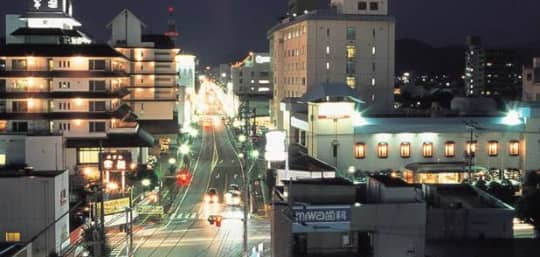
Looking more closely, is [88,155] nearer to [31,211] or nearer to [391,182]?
[31,211]

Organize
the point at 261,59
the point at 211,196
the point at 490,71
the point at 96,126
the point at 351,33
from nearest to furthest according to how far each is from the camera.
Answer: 1. the point at 211,196
2. the point at 96,126
3. the point at 351,33
4. the point at 261,59
5. the point at 490,71

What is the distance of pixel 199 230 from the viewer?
23.0m

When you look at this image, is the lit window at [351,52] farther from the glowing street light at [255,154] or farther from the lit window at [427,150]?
the lit window at [427,150]

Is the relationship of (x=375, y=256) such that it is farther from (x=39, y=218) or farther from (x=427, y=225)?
(x=39, y=218)

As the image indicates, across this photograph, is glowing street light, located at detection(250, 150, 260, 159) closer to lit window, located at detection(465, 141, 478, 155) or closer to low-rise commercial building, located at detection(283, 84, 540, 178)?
low-rise commercial building, located at detection(283, 84, 540, 178)

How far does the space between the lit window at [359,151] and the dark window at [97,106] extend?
12.1m

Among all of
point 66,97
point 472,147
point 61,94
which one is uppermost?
point 61,94

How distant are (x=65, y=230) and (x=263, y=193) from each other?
11960mm

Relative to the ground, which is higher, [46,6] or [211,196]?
[46,6]

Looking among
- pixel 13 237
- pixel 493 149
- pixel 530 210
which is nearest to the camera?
pixel 13 237

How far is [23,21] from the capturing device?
1791 inches

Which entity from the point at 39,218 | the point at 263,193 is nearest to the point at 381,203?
the point at 39,218

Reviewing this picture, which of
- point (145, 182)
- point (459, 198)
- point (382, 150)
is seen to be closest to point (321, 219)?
point (459, 198)

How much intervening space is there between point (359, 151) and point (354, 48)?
15689 mm
